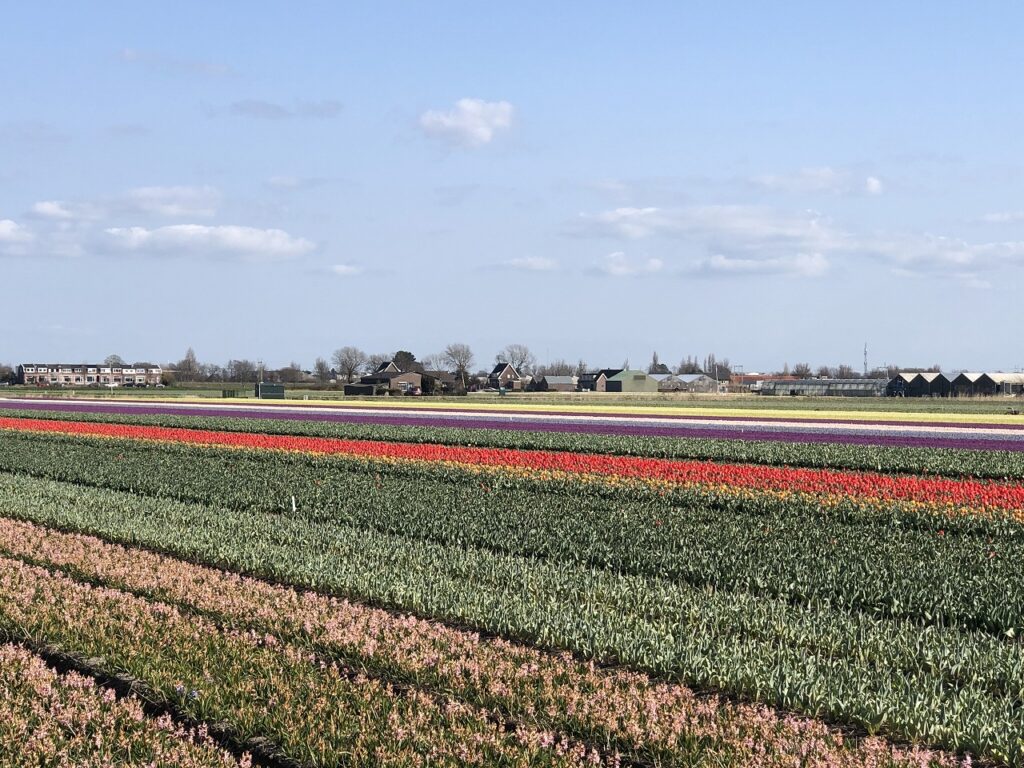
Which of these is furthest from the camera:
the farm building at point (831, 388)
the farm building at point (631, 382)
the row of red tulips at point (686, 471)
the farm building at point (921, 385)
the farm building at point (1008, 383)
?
the farm building at point (631, 382)

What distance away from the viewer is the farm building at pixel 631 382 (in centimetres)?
15825

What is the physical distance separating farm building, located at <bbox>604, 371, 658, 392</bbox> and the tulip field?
135551 millimetres

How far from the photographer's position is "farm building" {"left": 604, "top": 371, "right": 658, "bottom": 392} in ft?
519

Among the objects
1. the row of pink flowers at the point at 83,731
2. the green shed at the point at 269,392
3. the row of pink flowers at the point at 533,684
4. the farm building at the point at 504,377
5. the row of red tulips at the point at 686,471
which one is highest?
the farm building at the point at 504,377

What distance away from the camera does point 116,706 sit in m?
8.13

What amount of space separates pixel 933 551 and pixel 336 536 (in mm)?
8948

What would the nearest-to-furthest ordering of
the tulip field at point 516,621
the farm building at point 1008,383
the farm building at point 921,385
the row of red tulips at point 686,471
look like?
the tulip field at point 516,621
the row of red tulips at point 686,471
the farm building at point 1008,383
the farm building at point 921,385

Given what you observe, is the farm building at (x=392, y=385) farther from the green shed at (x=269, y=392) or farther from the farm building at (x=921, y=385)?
the farm building at (x=921, y=385)

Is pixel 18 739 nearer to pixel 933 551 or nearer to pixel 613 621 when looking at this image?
pixel 613 621

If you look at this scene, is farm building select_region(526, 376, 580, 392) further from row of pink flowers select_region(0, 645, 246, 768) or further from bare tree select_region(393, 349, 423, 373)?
row of pink flowers select_region(0, 645, 246, 768)

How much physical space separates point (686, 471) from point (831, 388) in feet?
409

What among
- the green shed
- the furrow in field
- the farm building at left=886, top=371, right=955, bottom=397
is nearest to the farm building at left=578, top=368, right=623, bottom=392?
the farm building at left=886, top=371, right=955, bottom=397

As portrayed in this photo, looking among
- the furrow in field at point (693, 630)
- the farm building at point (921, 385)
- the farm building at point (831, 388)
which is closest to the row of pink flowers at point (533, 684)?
the furrow in field at point (693, 630)

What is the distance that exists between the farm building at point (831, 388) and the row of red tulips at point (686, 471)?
114630 mm
